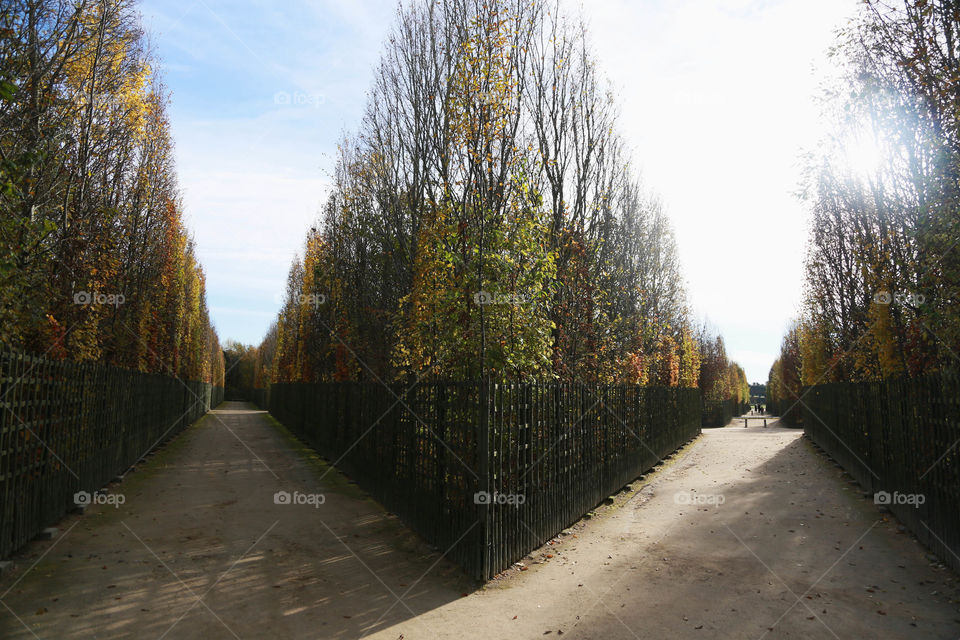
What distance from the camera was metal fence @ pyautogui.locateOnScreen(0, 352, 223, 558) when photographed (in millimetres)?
6773

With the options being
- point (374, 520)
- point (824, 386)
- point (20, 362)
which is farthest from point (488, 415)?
point (824, 386)

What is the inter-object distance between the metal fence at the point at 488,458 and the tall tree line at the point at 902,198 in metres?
6.27

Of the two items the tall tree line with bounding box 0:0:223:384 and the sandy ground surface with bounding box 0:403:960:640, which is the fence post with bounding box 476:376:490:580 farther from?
the tall tree line with bounding box 0:0:223:384

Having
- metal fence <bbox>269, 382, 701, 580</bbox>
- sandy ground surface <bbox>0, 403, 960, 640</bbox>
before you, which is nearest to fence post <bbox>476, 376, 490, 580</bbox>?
metal fence <bbox>269, 382, 701, 580</bbox>

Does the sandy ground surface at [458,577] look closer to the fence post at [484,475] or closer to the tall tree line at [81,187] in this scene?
the fence post at [484,475]

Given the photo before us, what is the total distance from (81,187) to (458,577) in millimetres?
11966

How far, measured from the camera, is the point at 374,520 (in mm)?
9641

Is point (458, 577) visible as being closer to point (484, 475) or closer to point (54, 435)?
point (484, 475)

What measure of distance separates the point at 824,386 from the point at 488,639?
2034 centimetres

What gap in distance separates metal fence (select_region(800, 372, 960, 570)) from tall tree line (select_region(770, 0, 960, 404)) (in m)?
1.75

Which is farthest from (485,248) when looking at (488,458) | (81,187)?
(81,187)

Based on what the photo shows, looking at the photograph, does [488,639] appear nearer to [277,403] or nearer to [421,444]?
[421,444]

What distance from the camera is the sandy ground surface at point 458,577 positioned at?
5.34m

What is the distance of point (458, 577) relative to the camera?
6.77 m
